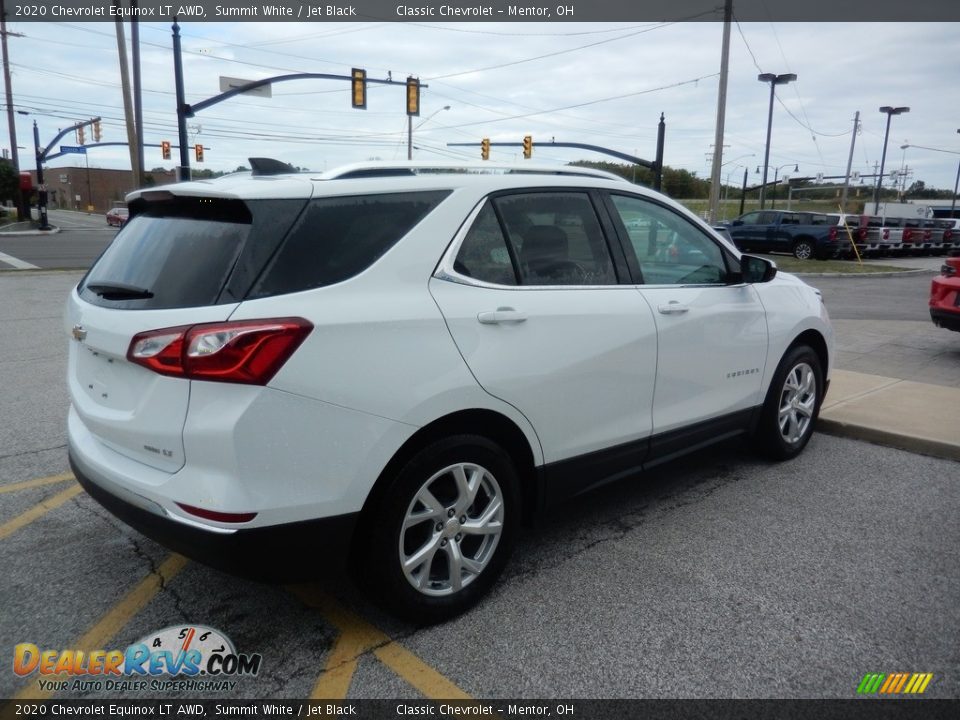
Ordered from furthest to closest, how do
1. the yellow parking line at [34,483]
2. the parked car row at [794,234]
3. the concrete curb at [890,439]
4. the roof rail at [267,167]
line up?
1. the parked car row at [794,234]
2. the concrete curb at [890,439]
3. the yellow parking line at [34,483]
4. the roof rail at [267,167]

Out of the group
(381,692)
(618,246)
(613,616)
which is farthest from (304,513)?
(618,246)

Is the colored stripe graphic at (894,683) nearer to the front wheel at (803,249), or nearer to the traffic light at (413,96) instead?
the traffic light at (413,96)

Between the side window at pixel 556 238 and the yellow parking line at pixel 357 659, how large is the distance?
5.13ft

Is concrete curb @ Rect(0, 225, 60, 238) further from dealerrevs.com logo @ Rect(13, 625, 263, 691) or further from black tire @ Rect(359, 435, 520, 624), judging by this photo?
black tire @ Rect(359, 435, 520, 624)

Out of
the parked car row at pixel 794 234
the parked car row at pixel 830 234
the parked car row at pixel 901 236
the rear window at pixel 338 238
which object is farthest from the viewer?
the parked car row at pixel 901 236

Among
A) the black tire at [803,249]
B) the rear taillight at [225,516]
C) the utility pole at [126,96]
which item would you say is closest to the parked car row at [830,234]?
the black tire at [803,249]

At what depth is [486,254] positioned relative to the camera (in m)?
3.05

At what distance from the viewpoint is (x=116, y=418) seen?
2674 mm

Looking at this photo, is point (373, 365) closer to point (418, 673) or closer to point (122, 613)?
point (418, 673)

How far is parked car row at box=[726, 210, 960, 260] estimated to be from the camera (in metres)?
26.2

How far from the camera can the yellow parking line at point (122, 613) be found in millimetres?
2525

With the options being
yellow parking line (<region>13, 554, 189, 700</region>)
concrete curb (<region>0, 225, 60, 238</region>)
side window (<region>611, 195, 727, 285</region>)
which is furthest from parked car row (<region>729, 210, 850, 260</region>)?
concrete curb (<region>0, 225, 60, 238</region>)

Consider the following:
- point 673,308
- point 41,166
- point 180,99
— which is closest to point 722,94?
point 180,99

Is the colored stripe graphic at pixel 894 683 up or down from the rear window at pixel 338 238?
down
